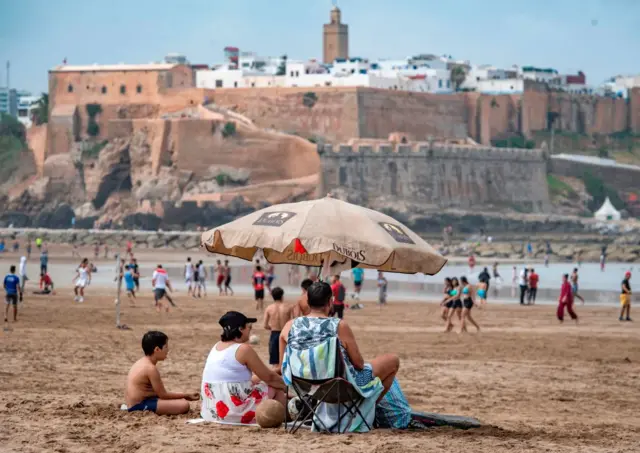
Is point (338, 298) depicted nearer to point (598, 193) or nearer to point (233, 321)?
point (233, 321)

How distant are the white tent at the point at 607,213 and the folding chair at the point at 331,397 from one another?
68920 mm

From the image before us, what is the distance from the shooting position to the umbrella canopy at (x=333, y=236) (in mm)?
9453

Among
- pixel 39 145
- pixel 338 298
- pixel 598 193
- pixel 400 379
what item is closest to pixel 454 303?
pixel 338 298

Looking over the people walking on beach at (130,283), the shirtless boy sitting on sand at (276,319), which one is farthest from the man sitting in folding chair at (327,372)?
the people walking on beach at (130,283)

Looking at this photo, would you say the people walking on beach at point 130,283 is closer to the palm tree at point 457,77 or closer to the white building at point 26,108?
the palm tree at point 457,77

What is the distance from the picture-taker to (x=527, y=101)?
8331 cm

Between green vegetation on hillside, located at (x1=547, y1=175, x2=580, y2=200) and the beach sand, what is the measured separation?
58.3 meters

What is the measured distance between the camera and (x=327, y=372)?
854 centimetres

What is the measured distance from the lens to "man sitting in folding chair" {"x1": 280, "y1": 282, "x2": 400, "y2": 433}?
855 centimetres

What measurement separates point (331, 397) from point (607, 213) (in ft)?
230

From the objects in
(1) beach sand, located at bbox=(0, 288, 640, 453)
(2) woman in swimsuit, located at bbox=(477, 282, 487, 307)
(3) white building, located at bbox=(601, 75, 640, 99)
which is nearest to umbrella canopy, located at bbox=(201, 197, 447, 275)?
(1) beach sand, located at bbox=(0, 288, 640, 453)

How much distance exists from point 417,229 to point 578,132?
2361 centimetres

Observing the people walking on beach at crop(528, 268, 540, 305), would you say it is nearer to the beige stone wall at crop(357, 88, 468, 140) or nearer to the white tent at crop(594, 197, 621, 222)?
the beige stone wall at crop(357, 88, 468, 140)

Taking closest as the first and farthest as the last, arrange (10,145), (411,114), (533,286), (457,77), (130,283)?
1. (130,283)
2. (533,286)
3. (411,114)
4. (457,77)
5. (10,145)
